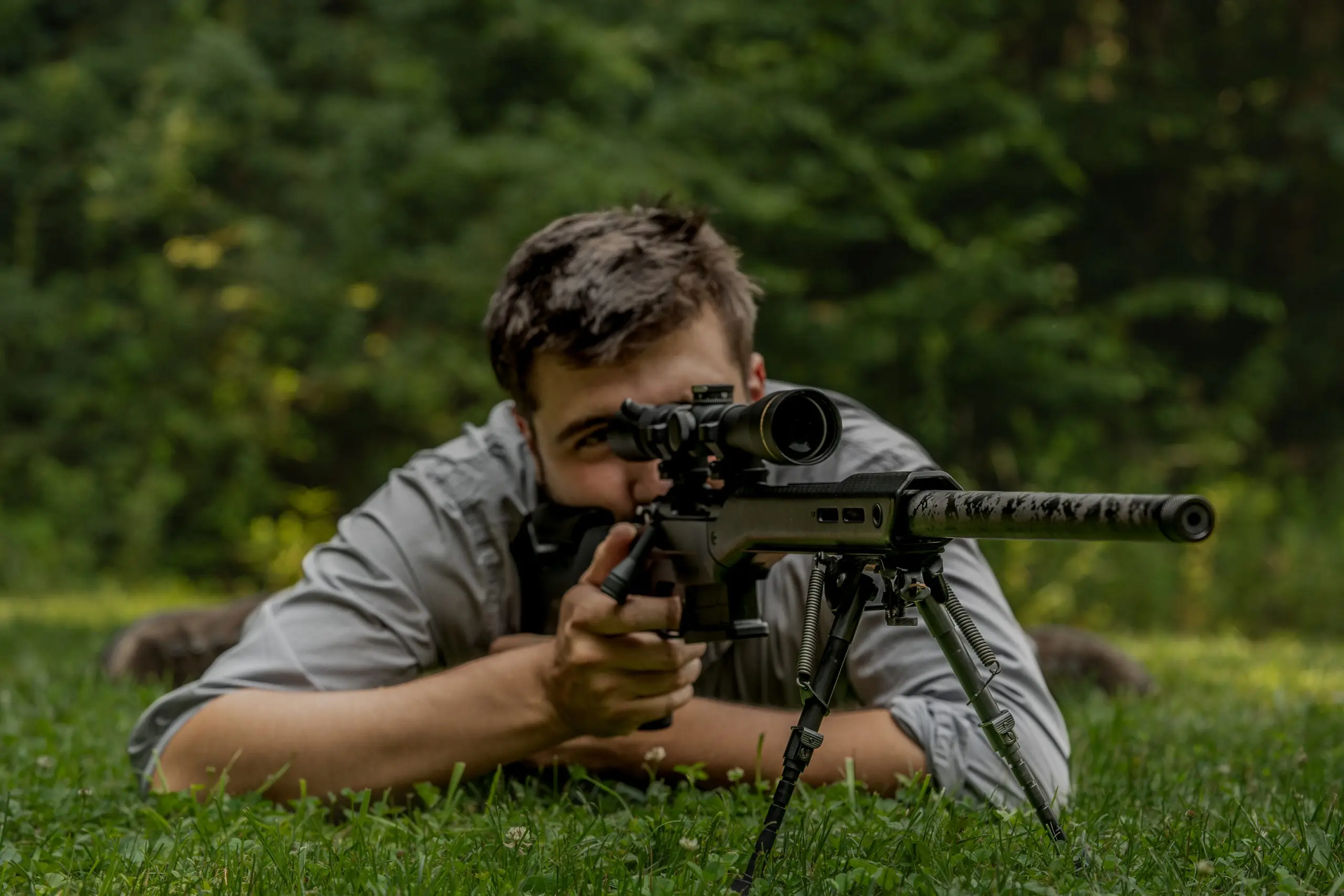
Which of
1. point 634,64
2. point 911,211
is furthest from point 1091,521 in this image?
point 634,64

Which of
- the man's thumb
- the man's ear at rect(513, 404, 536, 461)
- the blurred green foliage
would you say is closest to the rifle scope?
the man's thumb

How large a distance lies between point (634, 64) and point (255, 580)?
5802 mm

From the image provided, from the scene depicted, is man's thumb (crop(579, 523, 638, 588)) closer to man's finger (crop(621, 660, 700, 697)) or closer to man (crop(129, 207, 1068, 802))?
man (crop(129, 207, 1068, 802))

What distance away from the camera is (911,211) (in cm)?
1139

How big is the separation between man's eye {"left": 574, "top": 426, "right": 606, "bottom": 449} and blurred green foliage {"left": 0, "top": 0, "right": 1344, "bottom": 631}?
721 cm

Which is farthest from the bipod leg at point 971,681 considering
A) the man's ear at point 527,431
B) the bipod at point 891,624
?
the man's ear at point 527,431

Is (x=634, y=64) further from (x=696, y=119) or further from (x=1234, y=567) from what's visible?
(x=1234, y=567)

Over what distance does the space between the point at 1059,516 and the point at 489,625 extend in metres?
2.07

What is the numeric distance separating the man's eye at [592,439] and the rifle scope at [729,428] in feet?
0.82

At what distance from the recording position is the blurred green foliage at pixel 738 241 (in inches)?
435

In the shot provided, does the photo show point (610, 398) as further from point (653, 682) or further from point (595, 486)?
point (653, 682)

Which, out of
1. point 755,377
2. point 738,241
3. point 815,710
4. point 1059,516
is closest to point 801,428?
point 815,710

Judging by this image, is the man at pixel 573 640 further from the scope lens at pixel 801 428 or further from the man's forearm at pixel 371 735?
the scope lens at pixel 801 428

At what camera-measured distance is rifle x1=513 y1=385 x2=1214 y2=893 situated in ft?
5.41
